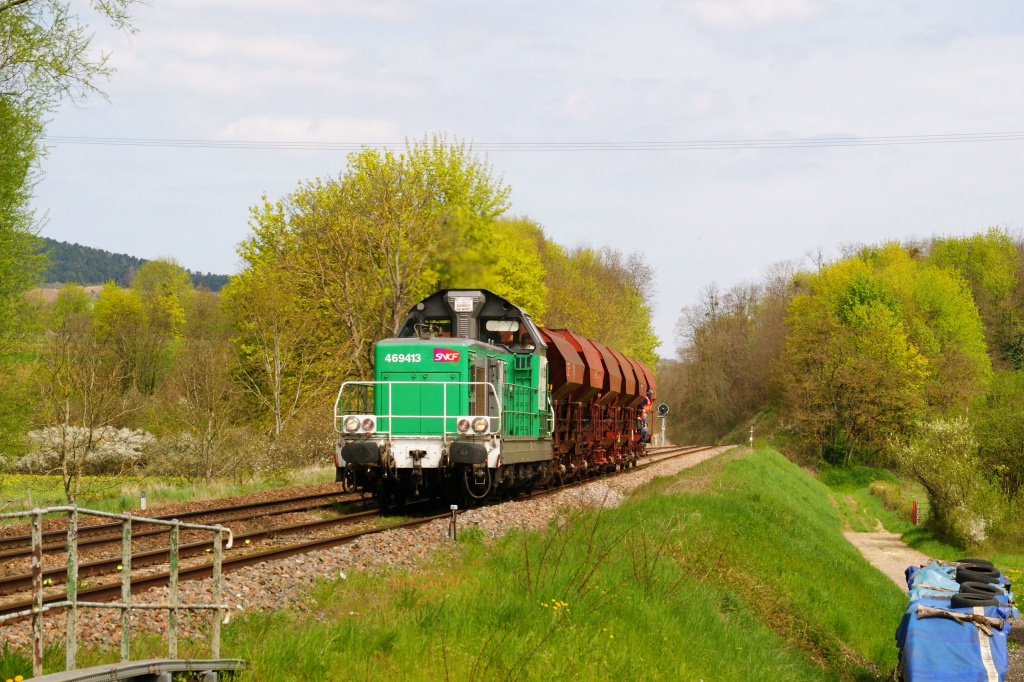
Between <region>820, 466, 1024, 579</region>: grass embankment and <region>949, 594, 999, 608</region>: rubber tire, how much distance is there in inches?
659

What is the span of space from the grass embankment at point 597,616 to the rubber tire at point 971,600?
6.11 feet

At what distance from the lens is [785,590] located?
15000 mm

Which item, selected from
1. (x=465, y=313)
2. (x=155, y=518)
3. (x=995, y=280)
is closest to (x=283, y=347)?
(x=465, y=313)

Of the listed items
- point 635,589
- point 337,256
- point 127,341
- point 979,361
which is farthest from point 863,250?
point 635,589

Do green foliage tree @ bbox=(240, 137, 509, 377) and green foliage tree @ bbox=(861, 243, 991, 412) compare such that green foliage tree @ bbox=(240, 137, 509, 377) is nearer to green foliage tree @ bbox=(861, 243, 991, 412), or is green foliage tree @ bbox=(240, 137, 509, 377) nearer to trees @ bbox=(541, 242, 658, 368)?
trees @ bbox=(541, 242, 658, 368)

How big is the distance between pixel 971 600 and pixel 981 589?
15.4 inches

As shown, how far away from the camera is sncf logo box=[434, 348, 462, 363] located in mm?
18250

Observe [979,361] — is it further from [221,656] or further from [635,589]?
[221,656]

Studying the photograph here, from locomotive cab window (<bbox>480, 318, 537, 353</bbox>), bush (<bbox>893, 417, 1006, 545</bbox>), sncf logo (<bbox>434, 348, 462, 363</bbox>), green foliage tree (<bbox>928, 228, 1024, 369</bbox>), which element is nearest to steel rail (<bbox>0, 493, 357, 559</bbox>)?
sncf logo (<bbox>434, 348, 462, 363</bbox>)

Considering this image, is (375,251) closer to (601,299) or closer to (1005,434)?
(1005,434)

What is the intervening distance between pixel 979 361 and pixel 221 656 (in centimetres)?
6965

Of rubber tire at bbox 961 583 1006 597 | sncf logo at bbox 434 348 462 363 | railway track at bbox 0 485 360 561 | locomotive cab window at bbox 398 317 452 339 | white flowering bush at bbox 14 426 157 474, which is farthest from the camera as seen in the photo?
A: white flowering bush at bbox 14 426 157 474

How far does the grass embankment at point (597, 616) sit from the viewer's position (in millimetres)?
7840

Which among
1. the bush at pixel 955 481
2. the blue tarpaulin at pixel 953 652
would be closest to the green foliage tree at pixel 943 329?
the bush at pixel 955 481
